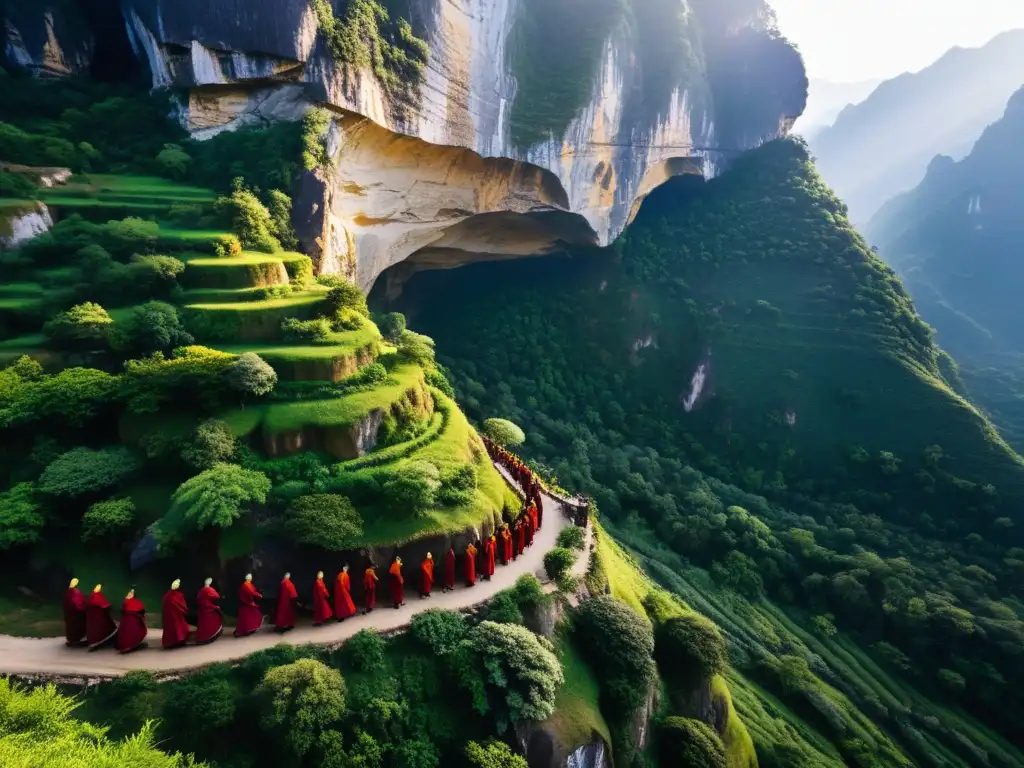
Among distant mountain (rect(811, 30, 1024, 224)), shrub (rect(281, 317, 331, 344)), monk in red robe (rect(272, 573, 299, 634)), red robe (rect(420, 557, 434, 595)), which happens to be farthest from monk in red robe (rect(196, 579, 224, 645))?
distant mountain (rect(811, 30, 1024, 224))

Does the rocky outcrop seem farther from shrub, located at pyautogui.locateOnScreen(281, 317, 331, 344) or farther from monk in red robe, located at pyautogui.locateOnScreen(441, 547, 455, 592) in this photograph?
monk in red robe, located at pyautogui.locateOnScreen(441, 547, 455, 592)

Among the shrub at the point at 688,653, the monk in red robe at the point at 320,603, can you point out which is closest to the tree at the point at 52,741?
the monk in red robe at the point at 320,603

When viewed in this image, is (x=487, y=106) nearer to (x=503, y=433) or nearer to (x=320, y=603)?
(x=503, y=433)

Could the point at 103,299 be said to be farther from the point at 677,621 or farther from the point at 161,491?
the point at 677,621

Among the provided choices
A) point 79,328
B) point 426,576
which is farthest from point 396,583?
point 79,328

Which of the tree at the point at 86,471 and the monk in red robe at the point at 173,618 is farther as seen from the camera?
the tree at the point at 86,471

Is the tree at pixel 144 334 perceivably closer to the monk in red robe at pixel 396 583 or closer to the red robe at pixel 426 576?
the monk in red robe at pixel 396 583

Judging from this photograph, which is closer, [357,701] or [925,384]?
[357,701]

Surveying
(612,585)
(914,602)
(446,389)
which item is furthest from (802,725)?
(446,389)
